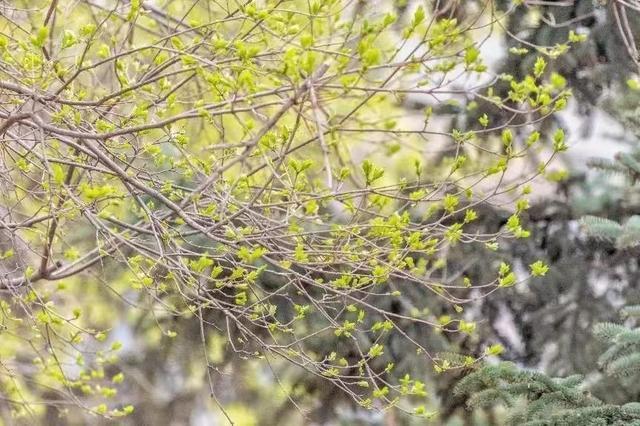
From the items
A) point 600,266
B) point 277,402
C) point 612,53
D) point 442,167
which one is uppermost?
point 612,53

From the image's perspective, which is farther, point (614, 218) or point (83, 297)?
point (83, 297)

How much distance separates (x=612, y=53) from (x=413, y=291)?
5.15ft

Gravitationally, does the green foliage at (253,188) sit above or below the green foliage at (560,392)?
above

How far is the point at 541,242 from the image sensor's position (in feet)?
15.1

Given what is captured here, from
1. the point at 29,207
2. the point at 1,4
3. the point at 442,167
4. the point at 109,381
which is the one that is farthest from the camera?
the point at 109,381

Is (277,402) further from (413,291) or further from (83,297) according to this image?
(83,297)

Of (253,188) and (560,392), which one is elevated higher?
(253,188)

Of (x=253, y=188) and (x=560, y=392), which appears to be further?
(x=560, y=392)

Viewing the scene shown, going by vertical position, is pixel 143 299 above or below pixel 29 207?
below

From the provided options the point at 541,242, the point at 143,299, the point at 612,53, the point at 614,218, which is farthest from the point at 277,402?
the point at 612,53

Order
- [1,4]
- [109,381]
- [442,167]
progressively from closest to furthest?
1. [1,4]
2. [442,167]
3. [109,381]

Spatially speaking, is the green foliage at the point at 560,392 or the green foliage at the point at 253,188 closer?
the green foliage at the point at 253,188

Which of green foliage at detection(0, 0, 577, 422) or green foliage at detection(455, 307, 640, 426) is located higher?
green foliage at detection(0, 0, 577, 422)

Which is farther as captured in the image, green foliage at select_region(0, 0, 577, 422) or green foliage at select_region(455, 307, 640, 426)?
green foliage at select_region(455, 307, 640, 426)
